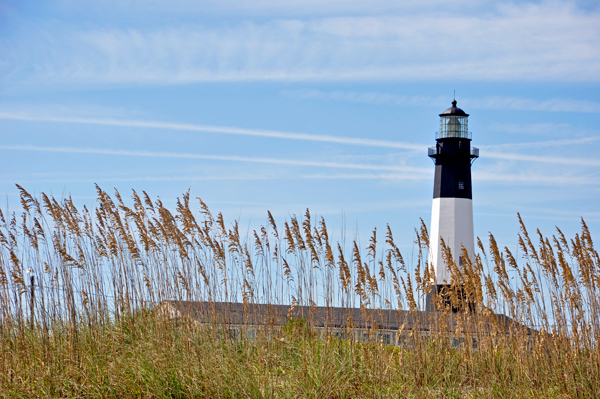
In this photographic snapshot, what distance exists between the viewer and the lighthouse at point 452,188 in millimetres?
18547

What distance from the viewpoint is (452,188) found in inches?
749

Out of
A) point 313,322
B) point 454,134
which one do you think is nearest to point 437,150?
point 454,134

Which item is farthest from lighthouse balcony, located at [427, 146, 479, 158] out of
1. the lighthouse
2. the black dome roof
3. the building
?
the building

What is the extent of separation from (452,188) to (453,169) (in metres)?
0.73

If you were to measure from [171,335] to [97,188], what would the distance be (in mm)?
1681

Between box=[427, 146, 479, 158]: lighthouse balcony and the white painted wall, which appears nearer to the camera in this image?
the white painted wall

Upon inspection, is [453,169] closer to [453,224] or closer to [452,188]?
[452,188]

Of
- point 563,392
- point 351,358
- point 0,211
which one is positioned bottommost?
point 563,392

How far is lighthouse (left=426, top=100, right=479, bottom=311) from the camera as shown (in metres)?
18.5

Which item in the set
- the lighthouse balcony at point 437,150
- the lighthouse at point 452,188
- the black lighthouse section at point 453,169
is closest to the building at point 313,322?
the lighthouse at point 452,188

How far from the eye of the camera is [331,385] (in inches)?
182

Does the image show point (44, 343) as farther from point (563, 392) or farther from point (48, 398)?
point (563, 392)

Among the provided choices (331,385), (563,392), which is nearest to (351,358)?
(331,385)

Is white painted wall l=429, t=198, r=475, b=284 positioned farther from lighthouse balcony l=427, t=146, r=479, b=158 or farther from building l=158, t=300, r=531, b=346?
building l=158, t=300, r=531, b=346
